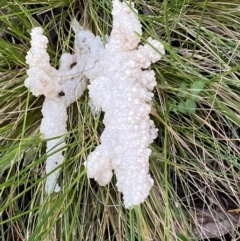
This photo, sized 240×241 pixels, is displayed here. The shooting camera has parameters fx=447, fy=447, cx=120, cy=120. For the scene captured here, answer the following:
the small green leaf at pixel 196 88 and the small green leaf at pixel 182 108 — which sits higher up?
the small green leaf at pixel 196 88

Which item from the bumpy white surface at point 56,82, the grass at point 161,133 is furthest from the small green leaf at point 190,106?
the bumpy white surface at point 56,82

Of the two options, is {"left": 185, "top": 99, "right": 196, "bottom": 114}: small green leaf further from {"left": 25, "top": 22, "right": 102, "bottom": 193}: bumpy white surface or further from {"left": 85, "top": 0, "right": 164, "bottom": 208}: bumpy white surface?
{"left": 25, "top": 22, "right": 102, "bottom": 193}: bumpy white surface

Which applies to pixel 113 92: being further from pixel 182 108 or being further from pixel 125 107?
pixel 182 108

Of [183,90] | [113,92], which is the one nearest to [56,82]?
[113,92]

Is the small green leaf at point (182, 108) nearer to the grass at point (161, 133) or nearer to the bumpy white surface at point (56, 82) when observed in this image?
the grass at point (161, 133)

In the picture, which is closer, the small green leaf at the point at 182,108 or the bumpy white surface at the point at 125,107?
the bumpy white surface at the point at 125,107

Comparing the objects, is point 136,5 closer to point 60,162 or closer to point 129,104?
point 129,104

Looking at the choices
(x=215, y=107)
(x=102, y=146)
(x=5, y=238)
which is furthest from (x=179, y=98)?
(x=5, y=238)
